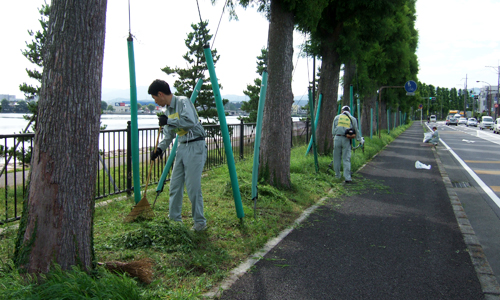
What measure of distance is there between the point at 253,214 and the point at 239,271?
2152mm

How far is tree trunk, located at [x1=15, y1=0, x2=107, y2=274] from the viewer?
3191mm

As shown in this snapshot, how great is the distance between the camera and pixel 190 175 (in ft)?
16.4

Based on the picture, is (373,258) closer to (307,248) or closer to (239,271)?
(307,248)

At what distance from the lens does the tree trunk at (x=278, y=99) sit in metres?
8.19

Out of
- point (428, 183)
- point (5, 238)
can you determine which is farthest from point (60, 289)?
point (428, 183)

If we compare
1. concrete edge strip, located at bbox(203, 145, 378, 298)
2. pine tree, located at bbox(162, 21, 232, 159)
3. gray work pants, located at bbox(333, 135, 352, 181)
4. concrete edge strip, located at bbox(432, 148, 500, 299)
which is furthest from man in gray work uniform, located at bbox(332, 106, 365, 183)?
pine tree, located at bbox(162, 21, 232, 159)

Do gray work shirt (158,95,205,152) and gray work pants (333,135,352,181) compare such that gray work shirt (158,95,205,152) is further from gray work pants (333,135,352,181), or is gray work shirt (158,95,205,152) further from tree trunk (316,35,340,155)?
tree trunk (316,35,340,155)

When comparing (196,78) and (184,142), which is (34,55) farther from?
(196,78)

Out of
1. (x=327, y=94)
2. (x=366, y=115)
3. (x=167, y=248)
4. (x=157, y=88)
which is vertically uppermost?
(x=327, y=94)

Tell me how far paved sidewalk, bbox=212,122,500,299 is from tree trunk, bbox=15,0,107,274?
1455 mm

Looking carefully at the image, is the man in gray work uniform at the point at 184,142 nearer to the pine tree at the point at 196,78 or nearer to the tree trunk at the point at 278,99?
the tree trunk at the point at 278,99

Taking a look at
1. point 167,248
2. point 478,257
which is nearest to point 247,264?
point 167,248

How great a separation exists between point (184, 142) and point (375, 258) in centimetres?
270

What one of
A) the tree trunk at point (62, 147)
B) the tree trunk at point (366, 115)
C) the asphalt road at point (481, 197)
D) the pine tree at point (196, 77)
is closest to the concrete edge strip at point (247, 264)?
the tree trunk at point (62, 147)
